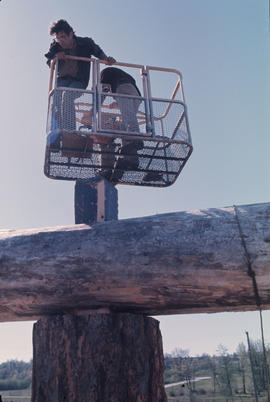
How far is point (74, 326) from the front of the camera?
2.17 m

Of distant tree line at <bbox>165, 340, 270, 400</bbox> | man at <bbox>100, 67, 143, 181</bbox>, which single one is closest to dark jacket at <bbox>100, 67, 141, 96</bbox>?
man at <bbox>100, 67, 143, 181</bbox>

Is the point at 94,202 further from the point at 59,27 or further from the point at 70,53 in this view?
the point at 59,27

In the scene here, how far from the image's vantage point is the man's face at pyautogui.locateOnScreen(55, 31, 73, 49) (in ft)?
14.8

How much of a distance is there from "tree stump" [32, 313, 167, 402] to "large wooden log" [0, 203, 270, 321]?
13 centimetres

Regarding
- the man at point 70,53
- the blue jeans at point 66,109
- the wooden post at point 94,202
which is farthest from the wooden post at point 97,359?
the man at point 70,53

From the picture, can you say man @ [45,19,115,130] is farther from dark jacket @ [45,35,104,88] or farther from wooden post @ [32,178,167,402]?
wooden post @ [32,178,167,402]

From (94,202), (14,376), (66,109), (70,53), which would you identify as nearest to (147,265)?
(94,202)

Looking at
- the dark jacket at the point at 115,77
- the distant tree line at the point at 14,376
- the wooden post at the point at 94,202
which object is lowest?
the distant tree line at the point at 14,376

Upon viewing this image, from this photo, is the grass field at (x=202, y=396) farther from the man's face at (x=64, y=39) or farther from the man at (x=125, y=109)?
the man's face at (x=64, y=39)

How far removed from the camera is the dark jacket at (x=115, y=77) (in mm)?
4669

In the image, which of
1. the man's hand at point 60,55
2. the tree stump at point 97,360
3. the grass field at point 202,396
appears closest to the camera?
the tree stump at point 97,360

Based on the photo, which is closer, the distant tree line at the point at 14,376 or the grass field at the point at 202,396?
the grass field at the point at 202,396

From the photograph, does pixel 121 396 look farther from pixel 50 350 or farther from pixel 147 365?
pixel 50 350

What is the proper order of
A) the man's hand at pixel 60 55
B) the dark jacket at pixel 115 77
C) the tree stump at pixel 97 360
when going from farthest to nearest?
the dark jacket at pixel 115 77, the man's hand at pixel 60 55, the tree stump at pixel 97 360
